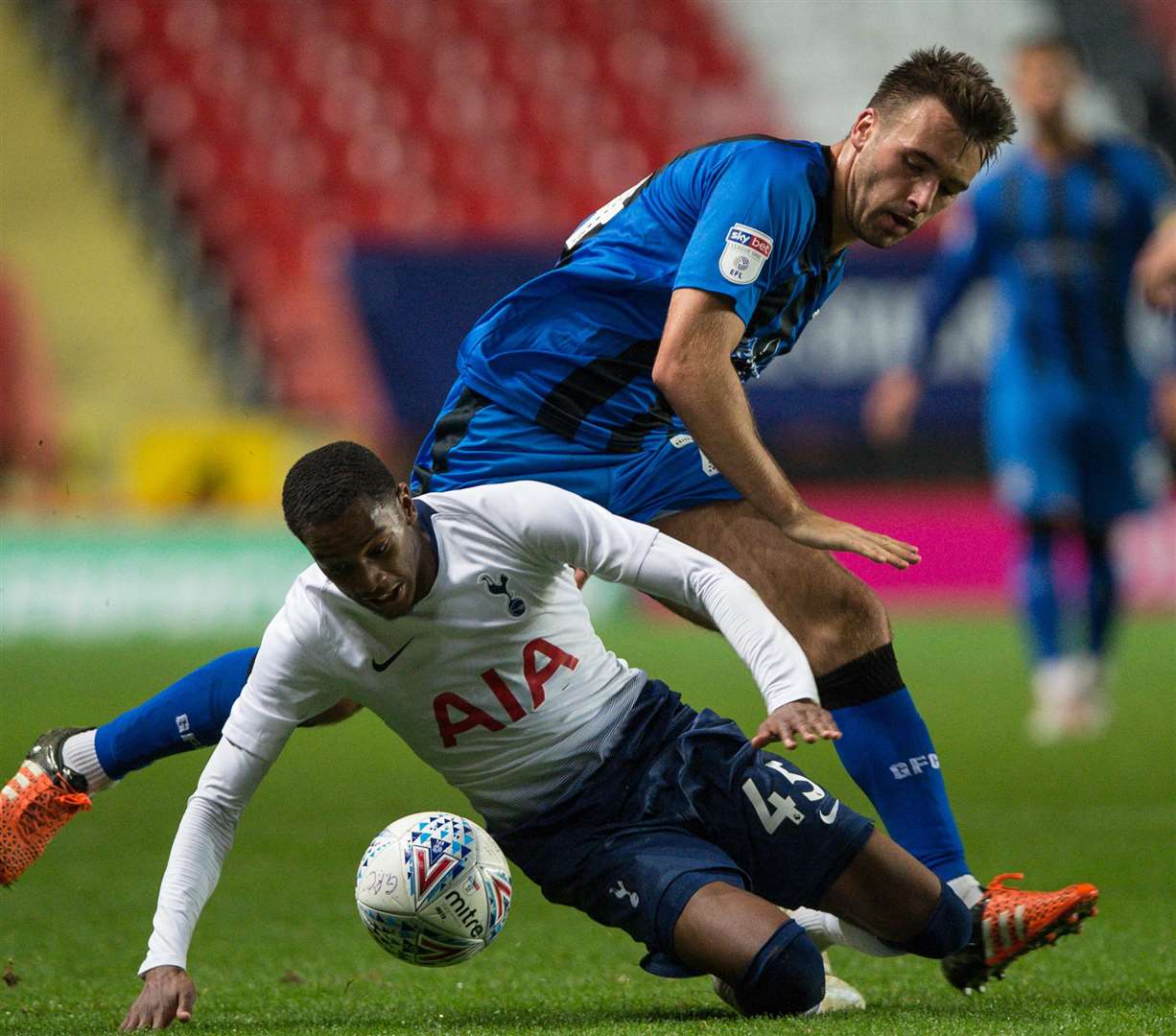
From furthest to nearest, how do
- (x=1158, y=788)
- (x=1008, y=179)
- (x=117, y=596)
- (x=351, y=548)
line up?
(x=117, y=596), (x=1008, y=179), (x=1158, y=788), (x=351, y=548)

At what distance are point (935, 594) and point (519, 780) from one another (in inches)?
465

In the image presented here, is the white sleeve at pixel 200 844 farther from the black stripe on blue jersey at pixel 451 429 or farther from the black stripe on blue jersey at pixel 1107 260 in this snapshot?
the black stripe on blue jersey at pixel 1107 260

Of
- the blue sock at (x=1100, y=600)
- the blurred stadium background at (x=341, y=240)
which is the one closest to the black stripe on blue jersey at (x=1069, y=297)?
the blue sock at (x=1100, y=600)

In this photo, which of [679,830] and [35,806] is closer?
[679,830]

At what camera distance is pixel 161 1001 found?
327 centimetres

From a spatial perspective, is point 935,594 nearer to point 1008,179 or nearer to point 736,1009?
point 1008,179

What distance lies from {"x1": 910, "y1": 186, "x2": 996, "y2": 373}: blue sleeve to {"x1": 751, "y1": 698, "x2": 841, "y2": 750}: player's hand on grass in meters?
4.14

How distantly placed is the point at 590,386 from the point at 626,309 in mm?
172

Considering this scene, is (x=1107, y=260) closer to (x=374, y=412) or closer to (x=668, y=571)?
(x=668, y=571)

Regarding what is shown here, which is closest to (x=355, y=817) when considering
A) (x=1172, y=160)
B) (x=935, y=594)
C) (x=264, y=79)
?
(x=935, y=594)

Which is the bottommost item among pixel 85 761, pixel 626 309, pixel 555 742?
pixel 555 742

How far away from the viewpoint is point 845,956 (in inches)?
170

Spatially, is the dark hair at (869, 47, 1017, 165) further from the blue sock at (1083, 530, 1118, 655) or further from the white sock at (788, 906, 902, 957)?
the blue sock at (1083, 530, 1118, 655)

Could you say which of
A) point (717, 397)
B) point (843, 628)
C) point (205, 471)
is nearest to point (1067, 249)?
point (843, 628)
